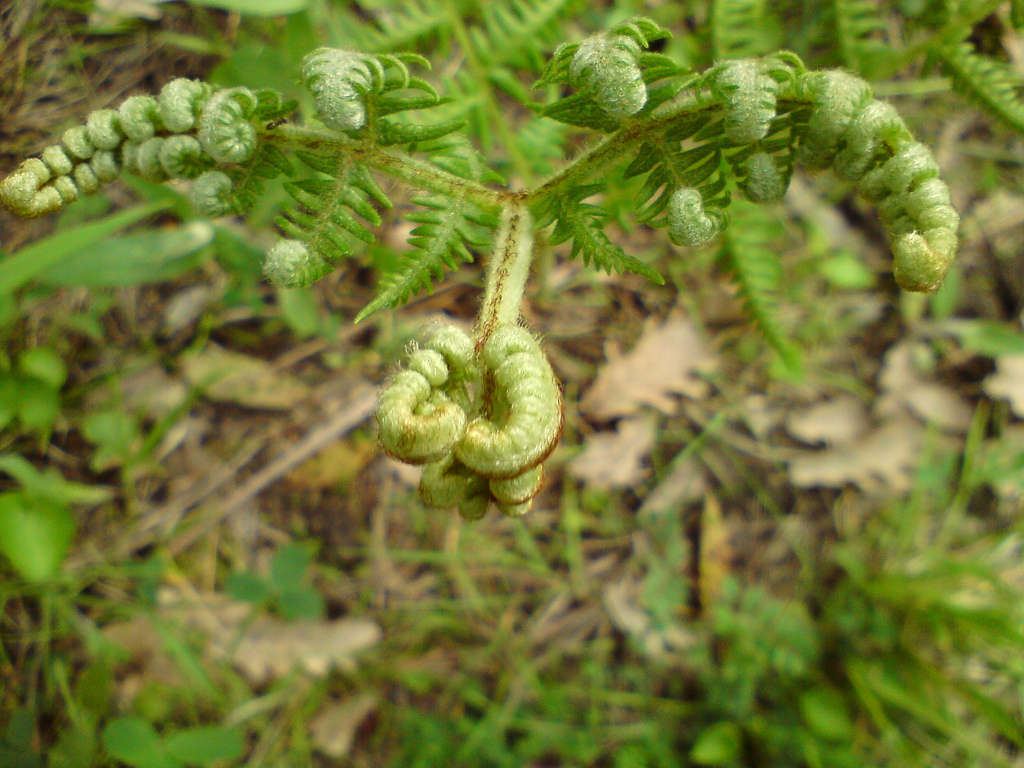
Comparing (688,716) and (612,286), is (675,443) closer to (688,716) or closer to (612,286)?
(612,286)

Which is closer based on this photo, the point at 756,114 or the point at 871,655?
the point at 756,114

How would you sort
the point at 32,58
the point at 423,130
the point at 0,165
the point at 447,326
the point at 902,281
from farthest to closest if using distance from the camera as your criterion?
the point at 32,58 → the point at 0,165 → the point at 423,130 → the point at 447,326 → the point at 902,281

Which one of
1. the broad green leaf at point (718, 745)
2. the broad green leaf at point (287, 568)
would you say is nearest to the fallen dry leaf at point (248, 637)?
the broad green leaf at point (287, 568)

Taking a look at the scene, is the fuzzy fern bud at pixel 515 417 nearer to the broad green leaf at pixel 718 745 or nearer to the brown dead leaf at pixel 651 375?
the brown dead leaf at pixel 651 375

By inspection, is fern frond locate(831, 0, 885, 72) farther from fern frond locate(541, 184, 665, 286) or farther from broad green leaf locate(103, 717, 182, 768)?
broad green leaf locate(103, 717, 182, 768)

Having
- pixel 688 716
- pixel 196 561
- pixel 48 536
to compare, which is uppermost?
pixel 48 536

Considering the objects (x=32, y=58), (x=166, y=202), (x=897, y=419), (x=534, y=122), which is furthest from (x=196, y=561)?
(x=897, y=419)

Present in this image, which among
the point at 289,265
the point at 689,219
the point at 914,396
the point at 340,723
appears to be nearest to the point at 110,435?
the point at 340,723

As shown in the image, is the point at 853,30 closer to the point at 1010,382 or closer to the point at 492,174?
the point at 492,174
